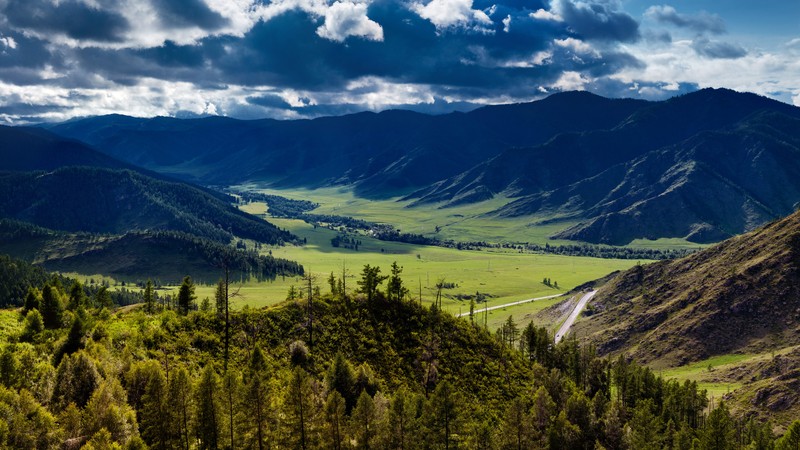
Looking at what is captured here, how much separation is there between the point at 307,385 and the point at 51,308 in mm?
64022

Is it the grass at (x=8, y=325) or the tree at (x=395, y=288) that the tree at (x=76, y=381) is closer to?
the grass at (x=8, y=325)

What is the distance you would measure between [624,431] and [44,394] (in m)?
117

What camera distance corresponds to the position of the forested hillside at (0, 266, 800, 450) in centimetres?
8081

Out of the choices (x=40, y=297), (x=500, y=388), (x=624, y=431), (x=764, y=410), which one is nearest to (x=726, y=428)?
(x=624, y=431)

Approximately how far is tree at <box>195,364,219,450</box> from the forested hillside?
0.20 meters

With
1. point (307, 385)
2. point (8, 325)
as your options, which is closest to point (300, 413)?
point (307, 385)

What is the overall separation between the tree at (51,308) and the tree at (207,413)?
178ft

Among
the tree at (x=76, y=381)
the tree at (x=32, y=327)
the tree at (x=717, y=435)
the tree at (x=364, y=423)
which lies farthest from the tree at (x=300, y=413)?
the tree at (x=717, y=435)

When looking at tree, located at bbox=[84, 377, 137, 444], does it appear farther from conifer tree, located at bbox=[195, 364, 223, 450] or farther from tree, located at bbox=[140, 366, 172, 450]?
conifer tree, located at bbox=[195, 364, 223, 450]

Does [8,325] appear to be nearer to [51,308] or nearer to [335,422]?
[51,308]

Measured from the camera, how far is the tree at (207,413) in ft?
270

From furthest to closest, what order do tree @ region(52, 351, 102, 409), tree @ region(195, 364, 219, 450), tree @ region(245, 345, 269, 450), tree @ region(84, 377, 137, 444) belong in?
1. tree @ region(245, 345, 269, 450)
2. tree @ region(195, 364, 219, 450)
3. tree @ region(52, 351, 102, 409)
4. tree @ region(84, 377, 137, 444)

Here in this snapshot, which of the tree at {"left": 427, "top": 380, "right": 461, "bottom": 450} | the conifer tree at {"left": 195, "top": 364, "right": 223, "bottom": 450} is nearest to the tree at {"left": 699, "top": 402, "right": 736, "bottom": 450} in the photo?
the tree at {"left": 427, "top": 380, "right": 461, "bottom": 450}

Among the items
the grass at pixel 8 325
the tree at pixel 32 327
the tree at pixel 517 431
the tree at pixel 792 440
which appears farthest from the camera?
the tree at pixel 792 440
